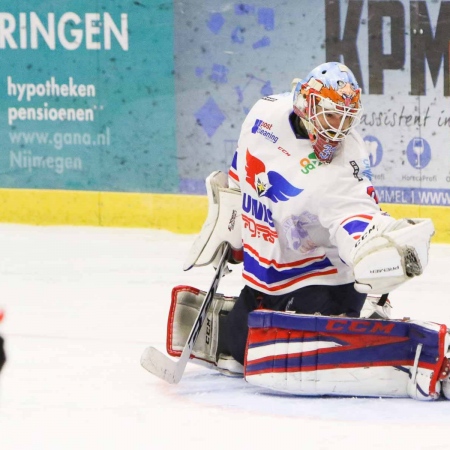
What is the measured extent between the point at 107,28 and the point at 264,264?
10.9 ft

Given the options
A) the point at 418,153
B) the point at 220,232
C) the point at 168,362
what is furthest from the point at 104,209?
the point at 168,362

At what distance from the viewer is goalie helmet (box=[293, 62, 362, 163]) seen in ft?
12.5

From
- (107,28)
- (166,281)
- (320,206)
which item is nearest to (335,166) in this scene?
(320,206)

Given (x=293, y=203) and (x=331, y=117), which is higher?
(x=331, y=117)

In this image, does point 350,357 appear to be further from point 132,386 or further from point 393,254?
point 132,386

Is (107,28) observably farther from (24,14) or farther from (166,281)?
(166,281)

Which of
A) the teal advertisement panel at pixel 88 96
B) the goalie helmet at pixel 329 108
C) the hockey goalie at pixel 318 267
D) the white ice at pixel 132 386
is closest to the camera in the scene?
the white ice at pixel 132 386

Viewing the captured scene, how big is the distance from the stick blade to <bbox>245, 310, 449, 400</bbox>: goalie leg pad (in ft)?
1.00

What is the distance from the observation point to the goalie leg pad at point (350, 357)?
3.73 m

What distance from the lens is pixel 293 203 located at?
12.7ft

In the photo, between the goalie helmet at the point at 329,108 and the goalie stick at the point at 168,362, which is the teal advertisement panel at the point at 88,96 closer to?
the goalie stick at the point at 168,362

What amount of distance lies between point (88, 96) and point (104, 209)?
0.63m

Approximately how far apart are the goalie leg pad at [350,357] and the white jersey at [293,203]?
22 centimetres

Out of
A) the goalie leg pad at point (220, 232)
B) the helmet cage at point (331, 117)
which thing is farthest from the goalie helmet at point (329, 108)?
the goalie leg pad at point (220, 232)
